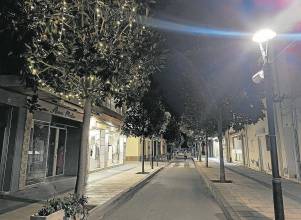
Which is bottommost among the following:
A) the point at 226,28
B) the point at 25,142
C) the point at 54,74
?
the point at 25,142

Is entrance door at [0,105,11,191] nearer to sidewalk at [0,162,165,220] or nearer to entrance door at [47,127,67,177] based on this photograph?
sidewalk at [0,162,165,220]

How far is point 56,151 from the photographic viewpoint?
51.2 ft

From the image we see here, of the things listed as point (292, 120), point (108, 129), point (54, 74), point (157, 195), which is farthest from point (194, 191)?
point (108, 129)

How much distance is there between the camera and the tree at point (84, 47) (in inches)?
231

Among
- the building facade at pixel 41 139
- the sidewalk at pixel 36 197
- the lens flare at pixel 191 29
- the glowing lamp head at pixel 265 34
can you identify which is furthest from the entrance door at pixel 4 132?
the glowing lamp head at pixel 265 34

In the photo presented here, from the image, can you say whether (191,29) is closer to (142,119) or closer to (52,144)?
(52,144)

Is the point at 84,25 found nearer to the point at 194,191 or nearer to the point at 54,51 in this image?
the point at 54,51

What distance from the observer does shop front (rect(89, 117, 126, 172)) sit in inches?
755

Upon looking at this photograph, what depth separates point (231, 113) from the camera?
1576cm

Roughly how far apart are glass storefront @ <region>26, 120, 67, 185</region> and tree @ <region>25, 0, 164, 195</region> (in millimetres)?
6460

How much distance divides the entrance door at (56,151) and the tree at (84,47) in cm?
880

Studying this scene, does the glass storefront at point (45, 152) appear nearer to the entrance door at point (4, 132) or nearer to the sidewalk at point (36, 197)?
the sidewalk at point (36, 197)

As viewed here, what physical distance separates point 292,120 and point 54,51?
12338 mm

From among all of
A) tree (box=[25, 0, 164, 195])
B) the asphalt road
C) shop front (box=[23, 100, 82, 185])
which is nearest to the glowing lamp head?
tree (box=[25, 0, 164, 195])
